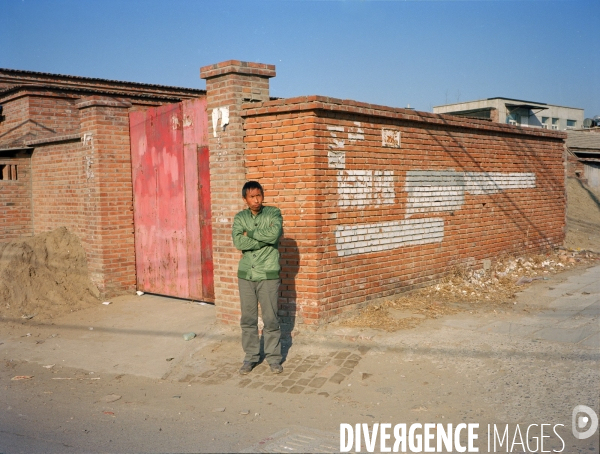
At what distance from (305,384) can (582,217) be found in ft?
42.7

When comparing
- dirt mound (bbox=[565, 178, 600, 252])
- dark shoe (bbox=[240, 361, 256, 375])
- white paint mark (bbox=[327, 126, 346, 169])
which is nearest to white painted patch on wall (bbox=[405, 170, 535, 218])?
white paint mark (bbox=[327, 126, 346, 169])

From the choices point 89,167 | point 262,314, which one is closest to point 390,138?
point 262,314

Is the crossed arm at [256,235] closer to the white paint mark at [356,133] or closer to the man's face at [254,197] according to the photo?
the man's face at [254,197]

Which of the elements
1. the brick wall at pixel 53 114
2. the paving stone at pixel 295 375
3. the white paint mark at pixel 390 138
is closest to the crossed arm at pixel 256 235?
the paving stone at pixel 295 375

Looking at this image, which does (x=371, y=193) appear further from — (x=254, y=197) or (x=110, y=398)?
(x=110, y=398)

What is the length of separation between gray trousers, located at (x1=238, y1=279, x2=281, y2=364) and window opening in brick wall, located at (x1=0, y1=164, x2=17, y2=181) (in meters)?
7.64

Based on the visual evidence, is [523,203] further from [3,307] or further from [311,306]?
[3,307]

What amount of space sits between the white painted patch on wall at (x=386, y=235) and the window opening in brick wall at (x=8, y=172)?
25.1 ft

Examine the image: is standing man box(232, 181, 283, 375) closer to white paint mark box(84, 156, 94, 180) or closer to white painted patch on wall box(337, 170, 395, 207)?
white painted patch on wall box(337, 170, 395, 207)

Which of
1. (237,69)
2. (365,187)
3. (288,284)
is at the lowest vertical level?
(288,284)

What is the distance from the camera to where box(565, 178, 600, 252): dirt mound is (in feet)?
43.9

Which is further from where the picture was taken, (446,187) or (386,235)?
(446,187)

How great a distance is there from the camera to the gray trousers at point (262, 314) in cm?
585

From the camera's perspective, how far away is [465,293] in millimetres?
8422
